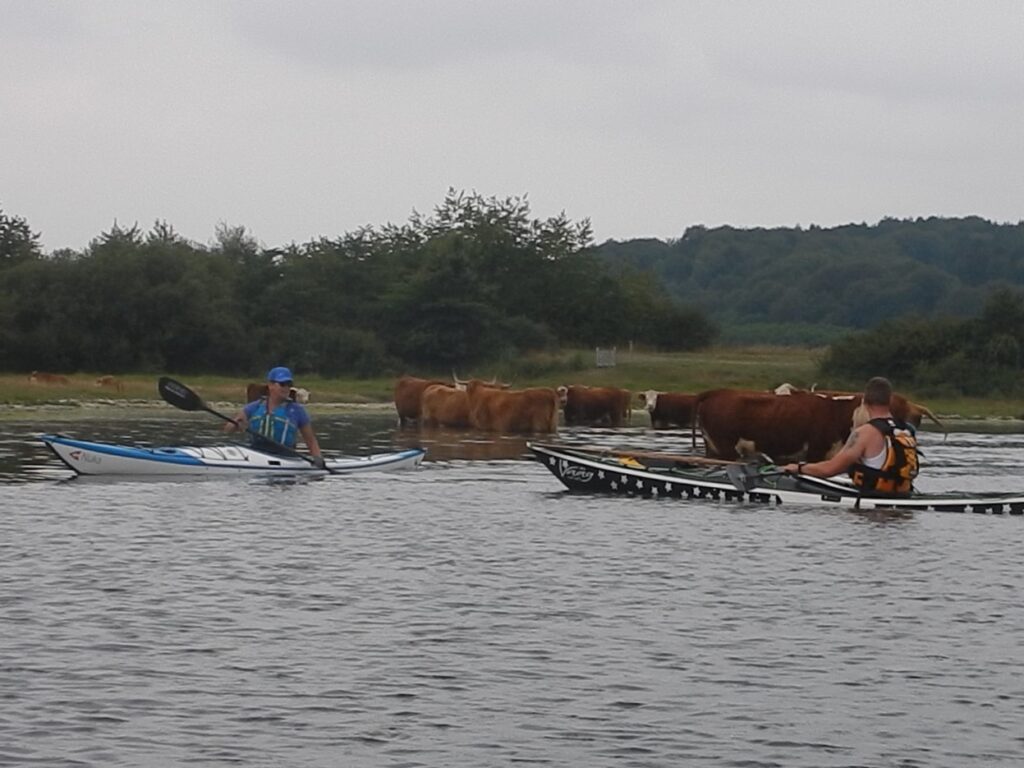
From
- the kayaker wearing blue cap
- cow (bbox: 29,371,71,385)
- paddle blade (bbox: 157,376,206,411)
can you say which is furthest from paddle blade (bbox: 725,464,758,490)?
cow (bbox: 29,371,71,385)

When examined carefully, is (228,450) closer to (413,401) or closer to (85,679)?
(85,679)

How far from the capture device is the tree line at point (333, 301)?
6450 centimetres

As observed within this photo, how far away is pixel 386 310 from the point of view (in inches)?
2859

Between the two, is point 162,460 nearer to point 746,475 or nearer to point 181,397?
point 181,397

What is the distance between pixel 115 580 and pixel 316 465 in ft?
31.3

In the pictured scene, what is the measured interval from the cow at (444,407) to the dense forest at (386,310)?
2235 cm

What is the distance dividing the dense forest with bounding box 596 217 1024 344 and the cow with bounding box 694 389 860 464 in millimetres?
85737

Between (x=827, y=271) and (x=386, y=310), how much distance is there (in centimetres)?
8553

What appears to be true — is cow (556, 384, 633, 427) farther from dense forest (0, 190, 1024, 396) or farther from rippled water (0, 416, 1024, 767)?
rippled water (0, 416, 1024, 767)

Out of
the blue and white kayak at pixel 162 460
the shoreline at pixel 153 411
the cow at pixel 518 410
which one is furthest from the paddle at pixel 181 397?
the shoreline at pixel 153 411

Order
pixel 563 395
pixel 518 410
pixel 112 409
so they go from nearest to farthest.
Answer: pixel 518 410 → pixel 563 395 → pixel 112 409

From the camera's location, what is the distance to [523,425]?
40406 millimetres

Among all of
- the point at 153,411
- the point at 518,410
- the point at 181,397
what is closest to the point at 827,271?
the point at 153,411

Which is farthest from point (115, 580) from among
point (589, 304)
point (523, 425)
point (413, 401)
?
point (589, 304)
